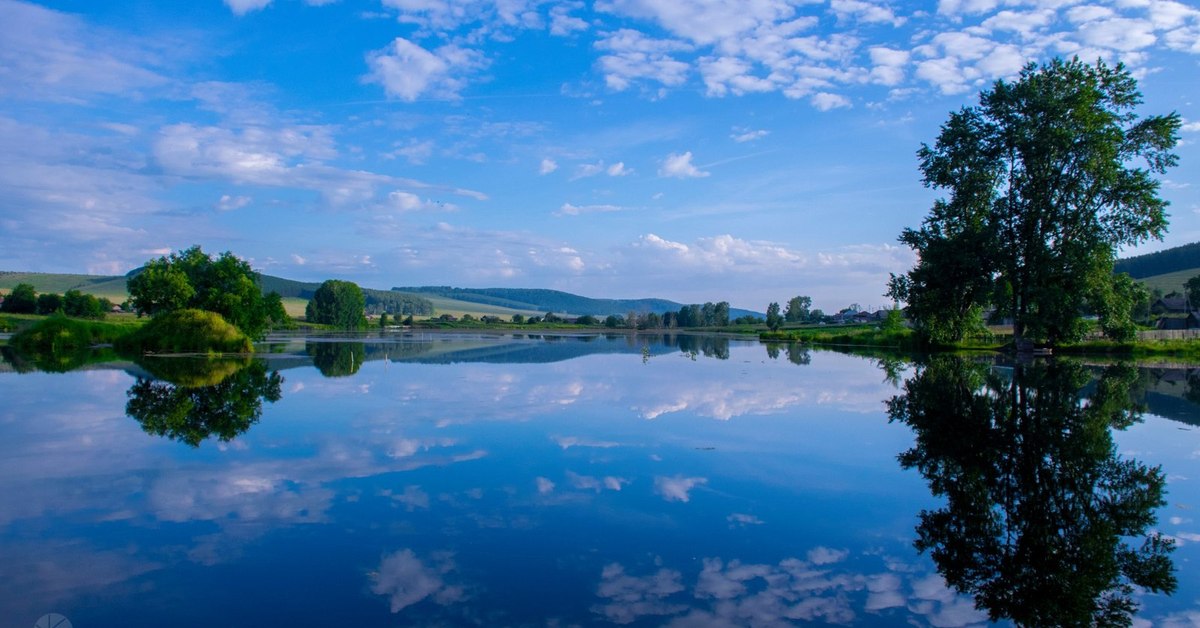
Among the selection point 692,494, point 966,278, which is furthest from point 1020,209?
point 692,494

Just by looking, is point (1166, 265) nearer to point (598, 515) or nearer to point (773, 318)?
point (773, 318)

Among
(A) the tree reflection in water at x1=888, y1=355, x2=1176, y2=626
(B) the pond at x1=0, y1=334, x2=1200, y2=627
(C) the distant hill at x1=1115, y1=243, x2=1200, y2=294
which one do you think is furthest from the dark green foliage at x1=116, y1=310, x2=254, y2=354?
(C) the distant hill at x1=1115, y1=243, x2=1200, y2=294

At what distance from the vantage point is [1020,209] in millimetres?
38469

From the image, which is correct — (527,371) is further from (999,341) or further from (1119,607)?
(999,341)

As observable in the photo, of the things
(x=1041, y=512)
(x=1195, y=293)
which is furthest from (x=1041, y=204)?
(x=1195, y=293)

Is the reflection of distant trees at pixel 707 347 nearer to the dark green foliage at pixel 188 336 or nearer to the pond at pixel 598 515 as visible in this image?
the dark green foliage at pixel 188 336

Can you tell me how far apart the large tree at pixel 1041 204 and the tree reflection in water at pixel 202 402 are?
3427 cm

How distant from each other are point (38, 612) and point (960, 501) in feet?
29.7

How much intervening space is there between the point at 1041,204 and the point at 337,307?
12295 cm

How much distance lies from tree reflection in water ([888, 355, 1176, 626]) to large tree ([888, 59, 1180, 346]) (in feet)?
75.9

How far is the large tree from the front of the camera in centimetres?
3534

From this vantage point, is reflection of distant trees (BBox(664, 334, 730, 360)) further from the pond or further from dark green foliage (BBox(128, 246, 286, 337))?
dark green foliage (BBox(128, 246, 286, 337))

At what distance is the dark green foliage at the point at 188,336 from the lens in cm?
4259

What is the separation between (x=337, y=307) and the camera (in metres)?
136
